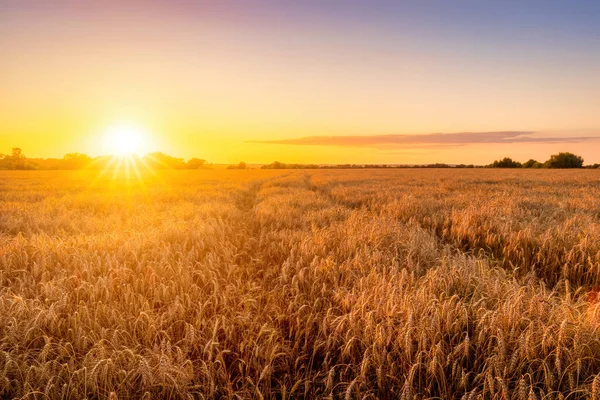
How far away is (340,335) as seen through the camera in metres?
2.38

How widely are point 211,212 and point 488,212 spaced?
7.43 m

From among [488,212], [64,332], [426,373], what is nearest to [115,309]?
[64,332]

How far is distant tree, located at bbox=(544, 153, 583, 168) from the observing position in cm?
9919

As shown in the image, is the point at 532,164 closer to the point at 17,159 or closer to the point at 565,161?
the point at 565,161

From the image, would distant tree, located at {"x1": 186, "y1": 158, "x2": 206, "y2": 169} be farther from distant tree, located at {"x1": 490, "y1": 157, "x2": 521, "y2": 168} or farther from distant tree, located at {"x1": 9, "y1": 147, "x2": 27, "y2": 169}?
distant tree, located at {"x1": 490, "y1": 157, "x2": 521, "y2": 168}

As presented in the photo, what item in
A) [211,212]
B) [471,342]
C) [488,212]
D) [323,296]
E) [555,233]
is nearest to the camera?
[471,342]

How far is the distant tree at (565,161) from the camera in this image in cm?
9919

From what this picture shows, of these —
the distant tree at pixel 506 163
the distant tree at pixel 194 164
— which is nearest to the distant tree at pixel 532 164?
the distant tree at pixel 506 163

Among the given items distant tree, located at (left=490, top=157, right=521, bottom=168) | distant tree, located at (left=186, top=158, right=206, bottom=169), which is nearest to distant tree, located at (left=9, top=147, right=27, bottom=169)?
distant tree, located at (left=186, top=158, right=206, bottom=169)

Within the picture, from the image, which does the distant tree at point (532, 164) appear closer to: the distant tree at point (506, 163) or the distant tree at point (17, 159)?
the distant tree at point (506, 163)

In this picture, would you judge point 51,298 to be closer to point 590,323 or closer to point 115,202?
point 590,323

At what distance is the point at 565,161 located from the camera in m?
99.4

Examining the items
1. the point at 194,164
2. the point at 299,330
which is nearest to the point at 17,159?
the point at 194,164

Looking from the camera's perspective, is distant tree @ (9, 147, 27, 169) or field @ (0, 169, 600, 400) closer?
field @ (0, 169, 600, 400)
